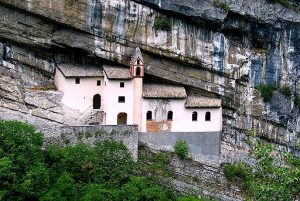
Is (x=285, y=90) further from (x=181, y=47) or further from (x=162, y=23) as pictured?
(x=162, y=23)

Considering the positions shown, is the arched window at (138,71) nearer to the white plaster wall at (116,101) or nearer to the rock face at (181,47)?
the white plaster wall at (116,101)

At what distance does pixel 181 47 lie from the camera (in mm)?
43344

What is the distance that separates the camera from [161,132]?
43781mm

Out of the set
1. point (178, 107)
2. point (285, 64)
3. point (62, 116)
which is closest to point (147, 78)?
point (178, 107)

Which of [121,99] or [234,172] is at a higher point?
[121,99]

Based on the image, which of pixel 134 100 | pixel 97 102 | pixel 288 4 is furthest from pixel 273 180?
pixel 288 4

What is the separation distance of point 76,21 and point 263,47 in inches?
422

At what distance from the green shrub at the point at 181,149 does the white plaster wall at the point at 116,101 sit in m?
2.74

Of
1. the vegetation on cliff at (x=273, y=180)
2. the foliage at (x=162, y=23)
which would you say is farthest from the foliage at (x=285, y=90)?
the vegetation on cliff at (x=273, y=180)

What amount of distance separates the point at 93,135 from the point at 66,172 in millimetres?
2801

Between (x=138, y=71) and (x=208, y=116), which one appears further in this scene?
(x=208, y=116)

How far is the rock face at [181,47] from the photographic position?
4197cm

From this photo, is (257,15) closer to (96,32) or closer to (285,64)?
(285,64)

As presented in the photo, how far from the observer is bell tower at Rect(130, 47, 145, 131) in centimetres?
4262
